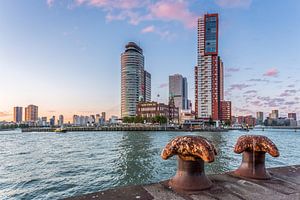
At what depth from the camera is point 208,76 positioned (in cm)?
17525

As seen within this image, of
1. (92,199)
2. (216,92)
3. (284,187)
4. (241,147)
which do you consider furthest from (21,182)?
(216,92)

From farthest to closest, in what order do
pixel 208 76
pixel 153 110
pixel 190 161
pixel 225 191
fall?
pixel 153 110 < pixel 208 76 < pixel 190 161 < pixel 225 191

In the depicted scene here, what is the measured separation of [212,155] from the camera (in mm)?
5113

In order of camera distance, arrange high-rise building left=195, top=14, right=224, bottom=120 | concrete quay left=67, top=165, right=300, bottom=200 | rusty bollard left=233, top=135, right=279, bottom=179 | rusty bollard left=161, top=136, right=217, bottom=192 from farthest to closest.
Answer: high-rise building left=195, top=14, right=224, bottom=120
rusty bollard left=233, top=135, right=279, bottom=179
rusty bollard left=161, top=136, right=217, bottom=192
concrete quay left=67, top=165, right=300, bottom=200

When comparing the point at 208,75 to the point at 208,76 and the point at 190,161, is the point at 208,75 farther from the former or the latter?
the point at 190,161

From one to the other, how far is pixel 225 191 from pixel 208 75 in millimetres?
176827

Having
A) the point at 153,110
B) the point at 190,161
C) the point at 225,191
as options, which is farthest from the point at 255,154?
the point at 153,110

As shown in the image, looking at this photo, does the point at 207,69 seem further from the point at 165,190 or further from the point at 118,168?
the point at 165,190

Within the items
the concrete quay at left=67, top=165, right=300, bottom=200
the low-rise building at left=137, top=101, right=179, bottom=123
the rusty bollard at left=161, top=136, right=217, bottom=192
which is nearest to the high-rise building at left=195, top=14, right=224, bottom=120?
the low-rise building at left=137, top=101, right=179, bottom=123

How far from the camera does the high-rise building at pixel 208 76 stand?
175 m

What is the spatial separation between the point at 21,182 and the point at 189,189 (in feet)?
45.7

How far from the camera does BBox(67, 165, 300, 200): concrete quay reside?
4.61 metres

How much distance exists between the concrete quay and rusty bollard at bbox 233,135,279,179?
293mm

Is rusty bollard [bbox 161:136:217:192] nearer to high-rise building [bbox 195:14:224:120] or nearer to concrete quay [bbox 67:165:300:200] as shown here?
concrete quay [bbox 67:165:300:200]
